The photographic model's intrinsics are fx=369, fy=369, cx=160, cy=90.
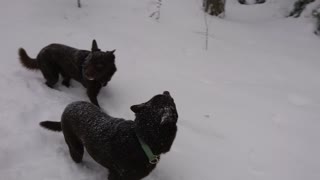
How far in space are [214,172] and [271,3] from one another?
726 centimetres

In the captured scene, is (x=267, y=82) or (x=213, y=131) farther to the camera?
(x=267, y=82)

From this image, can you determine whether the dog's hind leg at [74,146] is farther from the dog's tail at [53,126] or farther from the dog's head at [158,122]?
the dog's head at [158,122]

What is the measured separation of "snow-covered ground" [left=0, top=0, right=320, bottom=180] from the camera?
4.05m

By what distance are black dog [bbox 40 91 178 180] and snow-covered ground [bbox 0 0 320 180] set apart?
483mm

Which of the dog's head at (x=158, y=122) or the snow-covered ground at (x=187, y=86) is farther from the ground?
the dog's head at (x=158, y=122)

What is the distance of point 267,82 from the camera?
6203 mm

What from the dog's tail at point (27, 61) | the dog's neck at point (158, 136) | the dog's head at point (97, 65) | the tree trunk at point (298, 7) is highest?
the dog's neck at point (158, 136)

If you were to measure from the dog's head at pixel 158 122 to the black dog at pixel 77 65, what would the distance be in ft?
6.12

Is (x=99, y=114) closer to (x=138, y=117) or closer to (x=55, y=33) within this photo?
(x=138, y=117)

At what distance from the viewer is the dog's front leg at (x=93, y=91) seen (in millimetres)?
5078

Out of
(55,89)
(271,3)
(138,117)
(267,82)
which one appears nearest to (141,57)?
(55,89)

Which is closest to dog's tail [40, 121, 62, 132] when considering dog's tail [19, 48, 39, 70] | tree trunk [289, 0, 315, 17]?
dog's tail [19, 48, 39, 70]

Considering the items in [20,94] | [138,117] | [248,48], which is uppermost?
[138,117]

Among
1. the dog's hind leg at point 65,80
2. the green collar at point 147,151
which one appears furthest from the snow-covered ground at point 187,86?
the green collar at point 147,151
